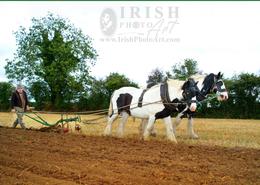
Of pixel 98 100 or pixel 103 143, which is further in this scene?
pixel 98 100

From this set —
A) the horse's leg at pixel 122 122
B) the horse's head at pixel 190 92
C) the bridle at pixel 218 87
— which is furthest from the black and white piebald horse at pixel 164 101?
the bridle at pixel 218 87

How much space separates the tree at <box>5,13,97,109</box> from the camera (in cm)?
4753

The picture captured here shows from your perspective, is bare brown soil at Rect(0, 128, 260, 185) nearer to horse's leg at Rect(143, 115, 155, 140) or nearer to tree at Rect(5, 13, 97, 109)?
horse's leg at Rect(143, 115, 155, 140)

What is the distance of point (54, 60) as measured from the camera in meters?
49.6

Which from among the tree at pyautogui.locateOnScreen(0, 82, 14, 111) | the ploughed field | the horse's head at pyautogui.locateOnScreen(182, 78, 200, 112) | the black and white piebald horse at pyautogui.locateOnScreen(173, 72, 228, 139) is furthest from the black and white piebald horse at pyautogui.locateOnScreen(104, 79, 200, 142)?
the tree at pyautogui.locateOnScreen(0, 82, 14, 111)

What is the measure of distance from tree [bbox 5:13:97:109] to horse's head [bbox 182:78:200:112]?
35.1m

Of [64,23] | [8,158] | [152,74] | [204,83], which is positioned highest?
[64,23]

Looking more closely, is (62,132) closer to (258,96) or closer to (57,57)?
(258,96)

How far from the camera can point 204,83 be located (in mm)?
12391

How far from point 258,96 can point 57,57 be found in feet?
79.4

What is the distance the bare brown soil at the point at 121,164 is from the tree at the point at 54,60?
36810mm

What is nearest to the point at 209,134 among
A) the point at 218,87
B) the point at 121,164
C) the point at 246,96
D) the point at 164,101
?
the point at 218,87

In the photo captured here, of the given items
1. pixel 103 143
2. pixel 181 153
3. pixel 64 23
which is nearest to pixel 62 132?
pixel 103 143

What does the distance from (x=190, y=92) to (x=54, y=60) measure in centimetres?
4005
